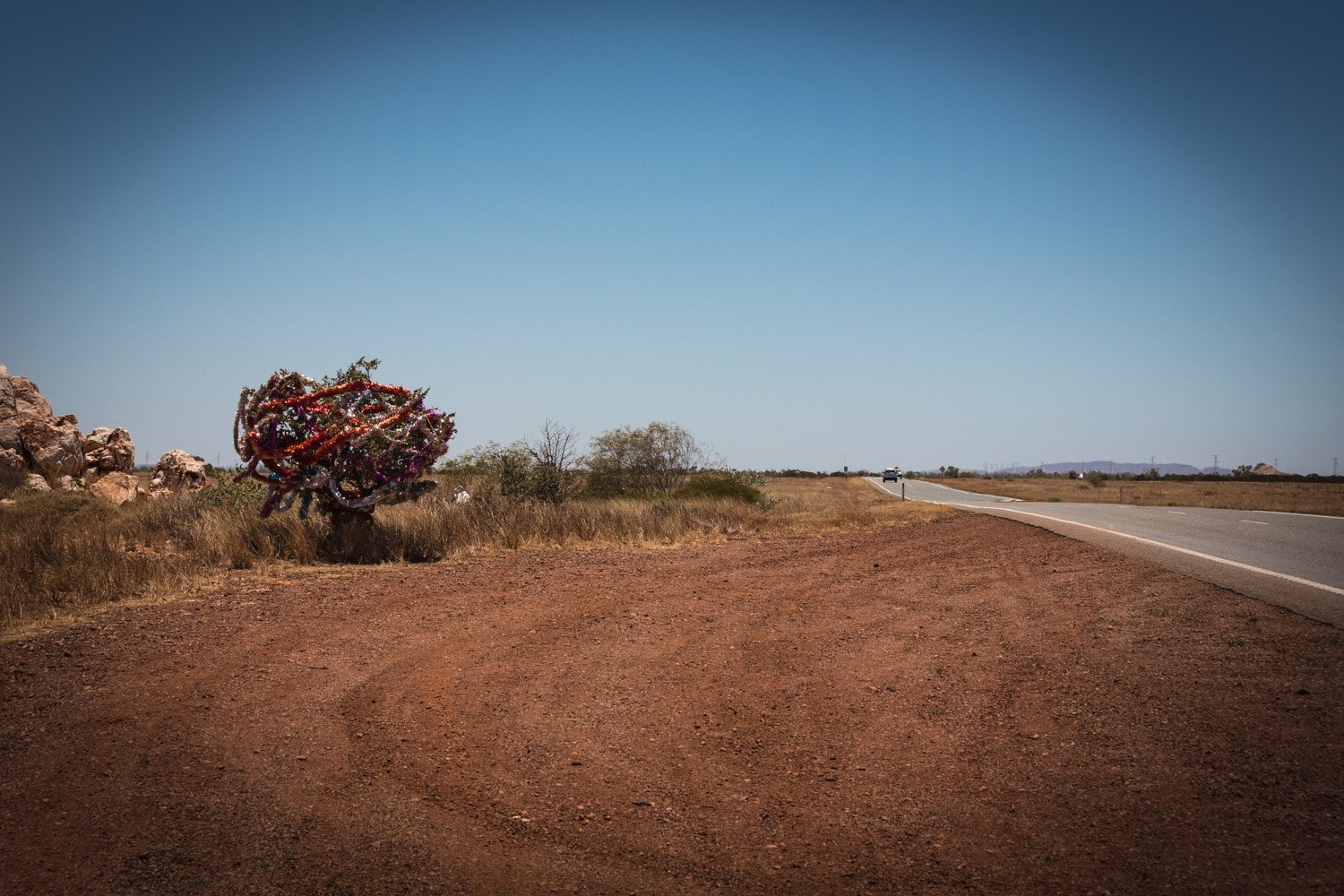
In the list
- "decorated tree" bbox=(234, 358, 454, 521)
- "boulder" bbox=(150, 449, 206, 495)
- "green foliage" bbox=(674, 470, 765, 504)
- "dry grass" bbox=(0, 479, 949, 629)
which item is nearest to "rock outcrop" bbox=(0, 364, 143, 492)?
"boulder" bbox=(150, 449, 206, 495)

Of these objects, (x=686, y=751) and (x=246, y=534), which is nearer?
(x=686, y=751)

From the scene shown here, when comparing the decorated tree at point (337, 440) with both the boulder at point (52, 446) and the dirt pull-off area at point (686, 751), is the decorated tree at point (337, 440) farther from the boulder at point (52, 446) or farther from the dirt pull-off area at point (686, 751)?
the boulder at point (52, 446)

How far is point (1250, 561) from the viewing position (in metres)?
9.19

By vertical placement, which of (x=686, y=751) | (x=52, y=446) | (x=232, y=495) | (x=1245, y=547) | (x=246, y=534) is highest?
(x=52, y=446)

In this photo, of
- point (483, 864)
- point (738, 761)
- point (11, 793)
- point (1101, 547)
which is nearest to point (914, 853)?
point (738, 761)

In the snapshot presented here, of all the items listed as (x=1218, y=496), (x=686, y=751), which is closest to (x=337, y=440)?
(x=686, y=751)

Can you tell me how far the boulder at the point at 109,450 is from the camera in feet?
74.8

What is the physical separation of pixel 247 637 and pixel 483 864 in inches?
181

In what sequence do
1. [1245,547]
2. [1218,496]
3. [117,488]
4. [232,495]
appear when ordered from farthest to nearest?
[1218,496] → [117,488] → [232,495] → [1245,547]

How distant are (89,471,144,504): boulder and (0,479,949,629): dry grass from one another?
113 inches

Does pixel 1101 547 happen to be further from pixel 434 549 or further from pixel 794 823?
pixel 434 549

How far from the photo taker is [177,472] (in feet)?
75.8

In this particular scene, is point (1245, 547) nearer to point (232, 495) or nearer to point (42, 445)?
point (232, 495)

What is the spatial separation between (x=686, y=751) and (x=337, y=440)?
9347mm
